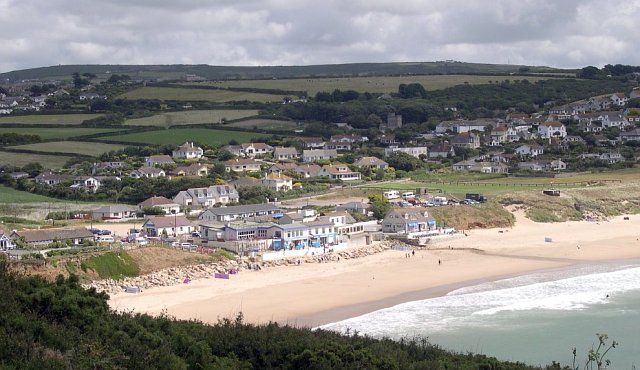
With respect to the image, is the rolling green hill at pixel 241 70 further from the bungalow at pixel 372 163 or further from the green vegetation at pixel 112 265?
the green vegetation at pixel 112 265

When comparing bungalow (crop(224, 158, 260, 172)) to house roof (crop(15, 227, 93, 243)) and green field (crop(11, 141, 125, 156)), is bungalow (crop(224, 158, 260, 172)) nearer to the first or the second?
green field (crop(11, 141, 125, 156))

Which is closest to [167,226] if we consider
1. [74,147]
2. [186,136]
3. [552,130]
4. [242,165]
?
[242,165]

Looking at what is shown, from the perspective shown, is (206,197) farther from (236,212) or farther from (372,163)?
(372,163)

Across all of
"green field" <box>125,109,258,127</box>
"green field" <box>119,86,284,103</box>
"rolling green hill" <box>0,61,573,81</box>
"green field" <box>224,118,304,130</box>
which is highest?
"rolling green hill" <box>0,61,573,81</box>

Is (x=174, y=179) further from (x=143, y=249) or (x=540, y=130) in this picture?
(x=540, y=130)

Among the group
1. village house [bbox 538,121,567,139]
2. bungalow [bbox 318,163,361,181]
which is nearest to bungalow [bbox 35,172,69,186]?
bungalow [bbox 318,163,361,181]

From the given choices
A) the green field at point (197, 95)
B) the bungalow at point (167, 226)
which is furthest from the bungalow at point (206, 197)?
the green field at point (197, 95)
